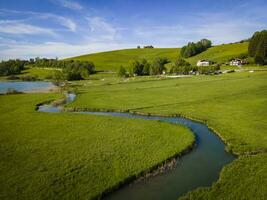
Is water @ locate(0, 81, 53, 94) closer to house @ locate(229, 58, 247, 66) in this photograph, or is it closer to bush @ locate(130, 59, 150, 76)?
bush @ locate(130, 59, 150, 76)

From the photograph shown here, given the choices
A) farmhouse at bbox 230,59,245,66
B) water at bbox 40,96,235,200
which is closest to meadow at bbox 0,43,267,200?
water at bbox 40,96,235,200

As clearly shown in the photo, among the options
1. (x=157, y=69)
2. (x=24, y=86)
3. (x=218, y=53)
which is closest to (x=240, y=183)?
(x=24, y=86)

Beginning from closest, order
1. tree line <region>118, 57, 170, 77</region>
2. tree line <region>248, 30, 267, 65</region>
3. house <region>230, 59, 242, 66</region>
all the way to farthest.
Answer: tree line <region>248, 30, 267, 65</region> → house <region>230, 59, 242, 66</region> → tree line <region>118, 57, 170, 77</region>

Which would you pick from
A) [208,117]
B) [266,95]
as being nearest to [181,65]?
[266,95]

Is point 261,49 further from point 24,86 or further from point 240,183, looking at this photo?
point 24,86

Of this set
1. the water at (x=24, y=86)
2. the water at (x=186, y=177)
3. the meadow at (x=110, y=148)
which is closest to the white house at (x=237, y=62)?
the meadow at (x=110, y=148)

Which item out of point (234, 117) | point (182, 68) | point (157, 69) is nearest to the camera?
point (234, 117)
